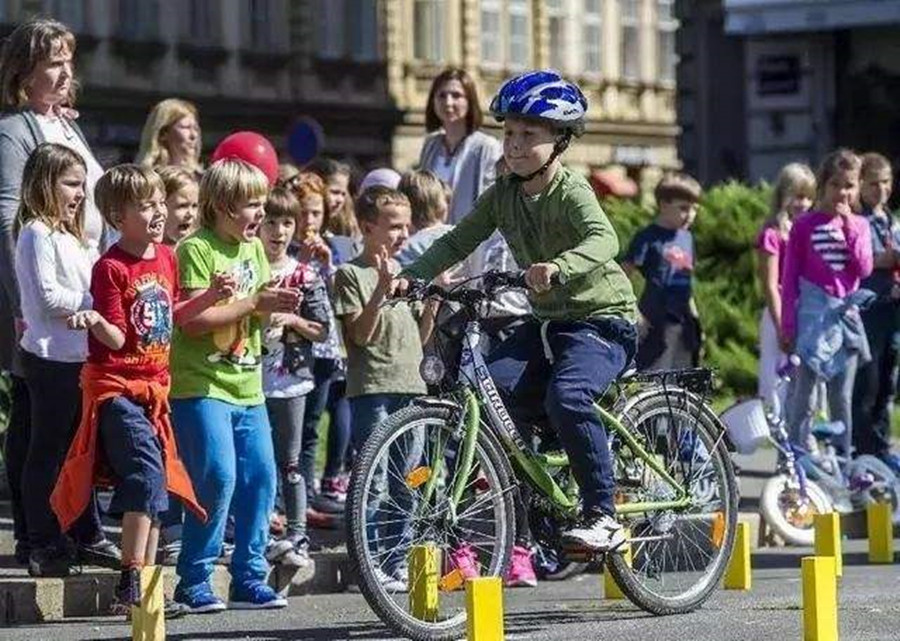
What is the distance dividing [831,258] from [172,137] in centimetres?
382

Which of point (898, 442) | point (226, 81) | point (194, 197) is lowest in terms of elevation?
point (898, 442)

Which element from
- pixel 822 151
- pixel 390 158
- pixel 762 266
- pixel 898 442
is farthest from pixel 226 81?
pixel 762 266

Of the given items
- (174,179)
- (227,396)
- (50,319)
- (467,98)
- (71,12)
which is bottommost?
(227,396)

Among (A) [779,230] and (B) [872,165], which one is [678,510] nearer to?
(B) [872,165]

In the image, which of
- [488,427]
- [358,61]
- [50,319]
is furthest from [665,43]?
[488,427]

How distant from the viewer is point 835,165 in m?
15.7

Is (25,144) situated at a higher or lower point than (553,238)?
higher

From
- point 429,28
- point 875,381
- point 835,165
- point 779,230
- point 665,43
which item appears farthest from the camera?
point 665,43

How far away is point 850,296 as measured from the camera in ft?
52.0

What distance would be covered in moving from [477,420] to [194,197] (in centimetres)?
237

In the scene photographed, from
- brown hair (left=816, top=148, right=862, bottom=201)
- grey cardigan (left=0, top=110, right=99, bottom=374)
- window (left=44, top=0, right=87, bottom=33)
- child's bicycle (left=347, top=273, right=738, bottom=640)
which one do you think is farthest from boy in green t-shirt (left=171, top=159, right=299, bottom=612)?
window (left=44, top=0, right=87, bottom=33)

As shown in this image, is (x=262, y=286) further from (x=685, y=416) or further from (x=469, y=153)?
(x=469, y=153)

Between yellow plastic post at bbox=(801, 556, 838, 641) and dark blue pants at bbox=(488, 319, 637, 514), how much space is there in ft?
3.47

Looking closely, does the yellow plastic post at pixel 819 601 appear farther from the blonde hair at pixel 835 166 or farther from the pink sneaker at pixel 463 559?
the blonde hair at pixel 835 166
